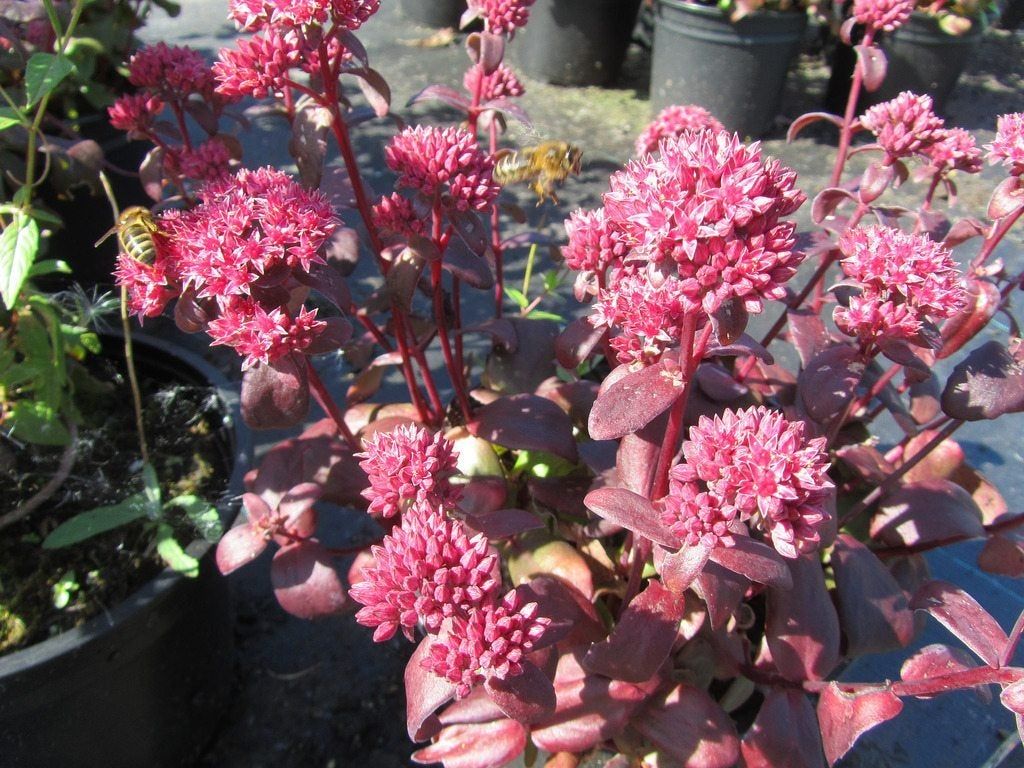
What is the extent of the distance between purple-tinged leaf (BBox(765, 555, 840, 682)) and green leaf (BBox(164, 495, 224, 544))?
782 millimetres

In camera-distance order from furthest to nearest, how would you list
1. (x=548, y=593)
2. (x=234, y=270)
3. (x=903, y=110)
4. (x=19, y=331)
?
1. (x=19, y=331)
2. (x=903, y=110)
3. (x=548, y=593)
4. (x=234, y=270)

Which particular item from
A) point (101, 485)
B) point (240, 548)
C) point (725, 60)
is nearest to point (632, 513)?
point (240, 548)

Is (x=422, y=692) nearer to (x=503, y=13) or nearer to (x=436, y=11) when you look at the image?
(x=503, y=13)

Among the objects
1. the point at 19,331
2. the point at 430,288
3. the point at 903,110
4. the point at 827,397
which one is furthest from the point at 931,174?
the point at 19,331

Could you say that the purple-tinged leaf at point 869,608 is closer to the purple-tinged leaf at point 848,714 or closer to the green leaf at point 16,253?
the purple-tinged leaf at point 848,714

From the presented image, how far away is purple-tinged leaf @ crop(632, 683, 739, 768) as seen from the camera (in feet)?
2.86

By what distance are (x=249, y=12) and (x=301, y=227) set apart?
0.77 ft

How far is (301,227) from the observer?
0.78m

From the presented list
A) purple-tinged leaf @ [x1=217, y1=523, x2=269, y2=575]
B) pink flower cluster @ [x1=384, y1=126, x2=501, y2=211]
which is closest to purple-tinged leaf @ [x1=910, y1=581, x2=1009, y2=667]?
pink flower cluster @ [x1=384, y1=126, x2=501, y2=211]

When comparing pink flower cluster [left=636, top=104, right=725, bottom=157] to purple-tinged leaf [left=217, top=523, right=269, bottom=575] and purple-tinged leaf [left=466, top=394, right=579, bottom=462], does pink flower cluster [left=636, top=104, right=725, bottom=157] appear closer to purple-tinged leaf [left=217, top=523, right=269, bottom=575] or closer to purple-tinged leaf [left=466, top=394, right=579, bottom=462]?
purple-tinged leaf [left=466, top=394, right=579, bottom=462]

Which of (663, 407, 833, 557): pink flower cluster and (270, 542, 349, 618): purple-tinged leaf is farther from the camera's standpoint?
(270, 542, 349, 618): purple-tinged leaf

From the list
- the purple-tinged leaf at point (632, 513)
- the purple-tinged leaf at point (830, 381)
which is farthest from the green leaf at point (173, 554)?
the purple-tinged leaf at point (830, 381)

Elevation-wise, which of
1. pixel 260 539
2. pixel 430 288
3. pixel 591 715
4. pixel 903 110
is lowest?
pixel 591 715

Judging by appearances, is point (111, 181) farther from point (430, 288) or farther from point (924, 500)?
point (924, 500)
